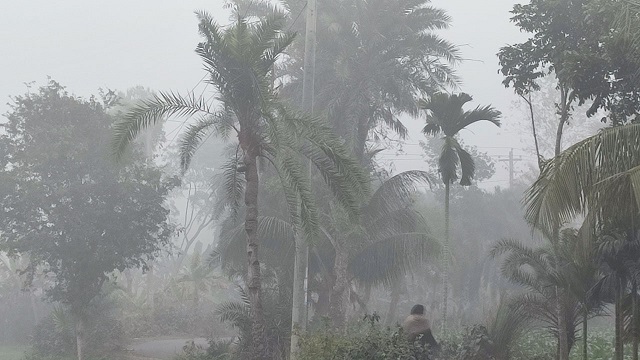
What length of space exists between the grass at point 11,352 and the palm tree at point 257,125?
1882 centimetres

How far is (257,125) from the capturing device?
59.9ft

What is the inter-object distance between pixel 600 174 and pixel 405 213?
16.8m

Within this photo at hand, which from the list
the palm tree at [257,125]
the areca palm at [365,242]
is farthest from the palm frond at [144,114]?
the areca palm at [365,242]

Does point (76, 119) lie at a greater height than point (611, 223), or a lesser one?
greater

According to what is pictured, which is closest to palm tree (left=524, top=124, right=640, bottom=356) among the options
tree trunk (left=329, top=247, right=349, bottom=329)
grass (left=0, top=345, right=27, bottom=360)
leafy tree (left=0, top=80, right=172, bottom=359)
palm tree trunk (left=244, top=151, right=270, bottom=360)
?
palm tree trunk (left=244, top=151, right=270, bottom=360)

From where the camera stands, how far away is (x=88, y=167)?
31266 mm

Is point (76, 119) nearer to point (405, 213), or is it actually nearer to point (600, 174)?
point (405, 213)

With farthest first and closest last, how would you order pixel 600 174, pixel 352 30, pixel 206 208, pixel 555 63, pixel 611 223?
1. pixel 206 208
2. pixel 352 30
3. pixel 555 63
4. pixel 611 223
5. pixel 600 174

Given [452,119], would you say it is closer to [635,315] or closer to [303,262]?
[303,262]

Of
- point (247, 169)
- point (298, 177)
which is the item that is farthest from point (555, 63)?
point (247, 169)

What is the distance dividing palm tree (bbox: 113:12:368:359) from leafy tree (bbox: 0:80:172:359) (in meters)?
13.1

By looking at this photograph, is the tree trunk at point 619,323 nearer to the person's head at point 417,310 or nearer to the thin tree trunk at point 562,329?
the thin tree trunk at point 562,329

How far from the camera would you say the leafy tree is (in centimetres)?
3012

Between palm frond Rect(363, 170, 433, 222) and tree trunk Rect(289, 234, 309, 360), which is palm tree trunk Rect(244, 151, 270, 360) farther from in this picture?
palm frond Rect(363, 170, 433, 222)
